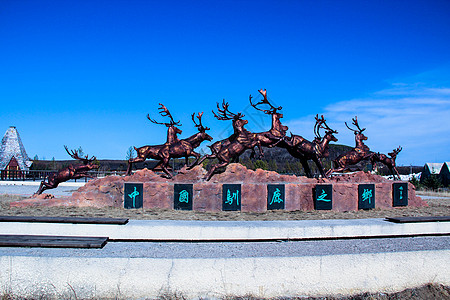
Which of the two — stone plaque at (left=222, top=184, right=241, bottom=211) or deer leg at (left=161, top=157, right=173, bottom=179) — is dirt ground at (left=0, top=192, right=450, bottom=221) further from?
deer leg at (left=161, top=157, right=173, bottom=179)

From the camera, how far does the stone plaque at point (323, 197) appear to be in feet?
35.6

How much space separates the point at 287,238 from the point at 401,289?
2.51m

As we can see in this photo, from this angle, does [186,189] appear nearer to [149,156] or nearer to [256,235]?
Answer: [149,156]

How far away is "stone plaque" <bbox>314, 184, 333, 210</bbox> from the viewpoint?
10.9 meters

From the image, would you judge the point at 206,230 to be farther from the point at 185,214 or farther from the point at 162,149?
the point at 162,149

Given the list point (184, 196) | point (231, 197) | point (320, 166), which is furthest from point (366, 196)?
point (184, 196)

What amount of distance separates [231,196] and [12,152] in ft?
108

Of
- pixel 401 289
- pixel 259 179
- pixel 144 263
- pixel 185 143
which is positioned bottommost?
pixel 401 289

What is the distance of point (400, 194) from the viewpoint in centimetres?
1198

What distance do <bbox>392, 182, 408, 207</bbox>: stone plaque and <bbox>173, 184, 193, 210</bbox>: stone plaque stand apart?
6.71 m

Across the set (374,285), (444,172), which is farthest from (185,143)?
(444,172)

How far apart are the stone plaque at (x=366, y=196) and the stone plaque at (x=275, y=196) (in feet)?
8.57

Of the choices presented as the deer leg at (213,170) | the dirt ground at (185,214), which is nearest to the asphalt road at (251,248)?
the dirt ground at (185,214)

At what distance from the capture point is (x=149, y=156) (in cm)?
1234
